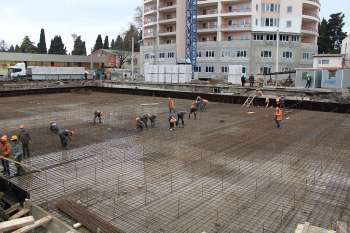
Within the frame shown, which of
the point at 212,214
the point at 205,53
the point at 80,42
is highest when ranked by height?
the point at 80,42

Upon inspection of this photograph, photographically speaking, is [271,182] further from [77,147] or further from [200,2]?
[200,2]

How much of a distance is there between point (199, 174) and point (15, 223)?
242 inches

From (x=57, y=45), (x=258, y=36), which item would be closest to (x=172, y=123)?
(x=258, y=36)

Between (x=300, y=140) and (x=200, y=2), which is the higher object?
(x=200, y=2)

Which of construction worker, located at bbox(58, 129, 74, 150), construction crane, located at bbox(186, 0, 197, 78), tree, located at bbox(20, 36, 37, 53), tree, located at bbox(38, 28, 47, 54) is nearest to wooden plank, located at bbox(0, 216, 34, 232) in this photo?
construction worker, located at bbox(58, 129, 74, 150)

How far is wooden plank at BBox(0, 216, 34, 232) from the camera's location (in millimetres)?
7270

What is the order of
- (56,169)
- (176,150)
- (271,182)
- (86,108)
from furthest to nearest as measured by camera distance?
(86,108), (176,150), (56,169), (271,182)

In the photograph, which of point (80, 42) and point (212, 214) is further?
point (80, 42)

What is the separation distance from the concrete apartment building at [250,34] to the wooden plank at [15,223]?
49565 millimetres

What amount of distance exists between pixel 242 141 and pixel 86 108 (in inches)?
610

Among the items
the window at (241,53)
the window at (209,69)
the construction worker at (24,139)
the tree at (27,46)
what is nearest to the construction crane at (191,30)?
the window at (209,69)

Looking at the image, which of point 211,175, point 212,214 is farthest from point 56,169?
point 212,214

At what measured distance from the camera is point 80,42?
12225 cm

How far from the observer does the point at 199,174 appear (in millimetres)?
11750
